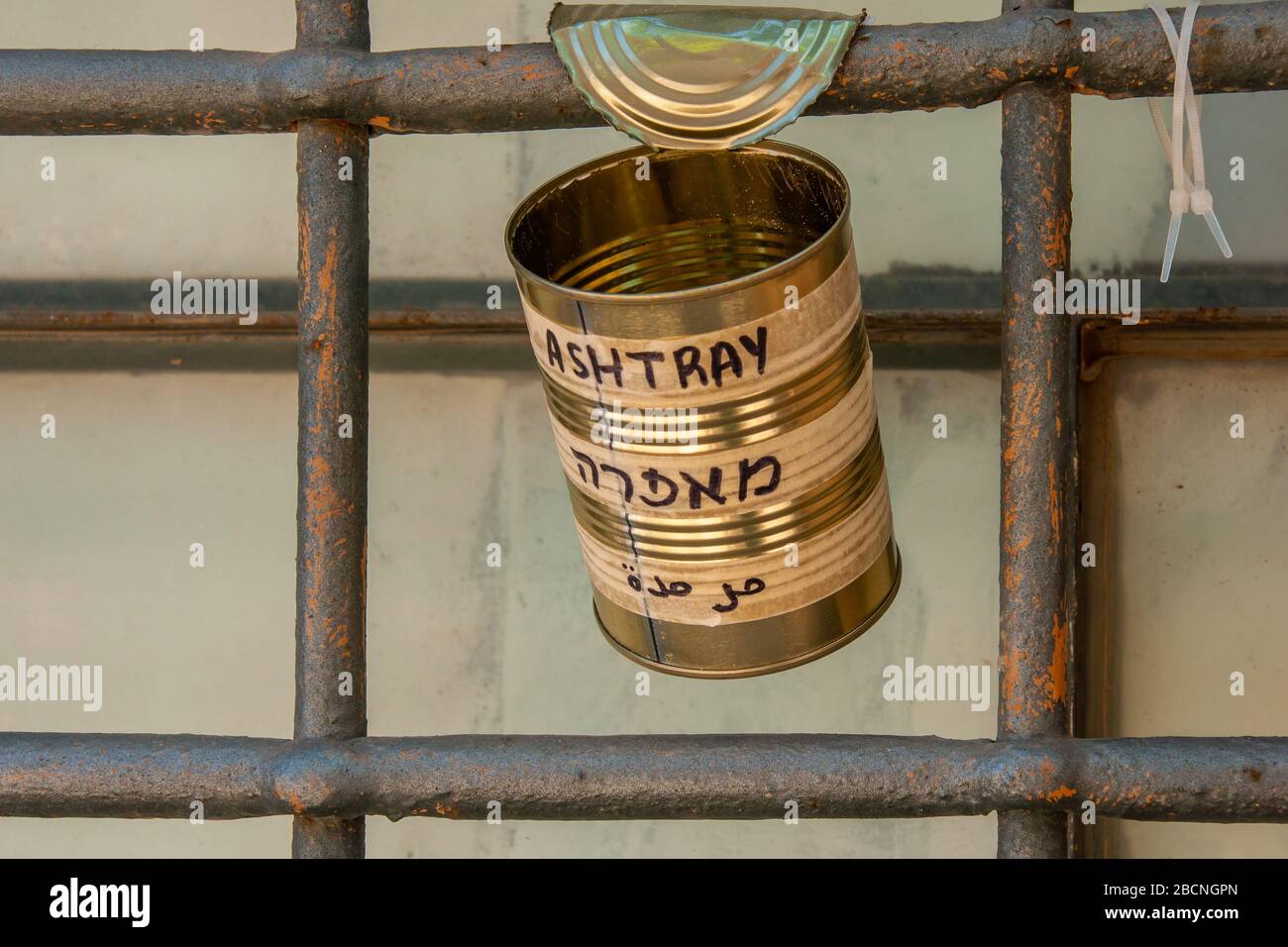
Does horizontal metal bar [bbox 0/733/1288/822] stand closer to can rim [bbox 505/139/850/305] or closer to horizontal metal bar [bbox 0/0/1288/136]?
can rim [bbox 505/139/850/305]

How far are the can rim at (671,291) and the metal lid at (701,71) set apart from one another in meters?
0.08

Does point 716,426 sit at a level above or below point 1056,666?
above

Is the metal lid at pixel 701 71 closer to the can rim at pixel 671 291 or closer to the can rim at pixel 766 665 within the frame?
the can rim at pixel 671 291

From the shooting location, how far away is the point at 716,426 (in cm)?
120

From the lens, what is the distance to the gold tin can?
117cm

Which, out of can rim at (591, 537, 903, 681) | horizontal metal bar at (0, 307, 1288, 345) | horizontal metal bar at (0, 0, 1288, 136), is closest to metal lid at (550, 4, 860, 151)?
horizontal metal bar at (0, 0, 1288, 136)

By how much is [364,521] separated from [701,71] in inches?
21.1

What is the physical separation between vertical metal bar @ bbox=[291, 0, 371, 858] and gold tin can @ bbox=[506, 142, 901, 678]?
0.17 meters

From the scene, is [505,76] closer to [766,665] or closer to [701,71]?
[701,71]

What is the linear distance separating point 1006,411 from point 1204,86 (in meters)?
0.35

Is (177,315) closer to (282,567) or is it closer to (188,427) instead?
(188,427)

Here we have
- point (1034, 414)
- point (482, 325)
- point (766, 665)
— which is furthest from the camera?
point (482, 325)

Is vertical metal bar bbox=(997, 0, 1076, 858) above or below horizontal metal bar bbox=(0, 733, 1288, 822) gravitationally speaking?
above

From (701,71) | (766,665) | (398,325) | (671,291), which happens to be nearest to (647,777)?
(766,665)
